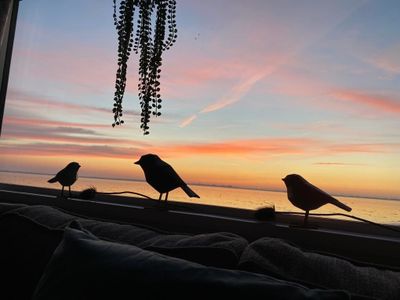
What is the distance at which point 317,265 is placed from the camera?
744 mm

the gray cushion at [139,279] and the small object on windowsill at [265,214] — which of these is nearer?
the gray cushion at [139,279]

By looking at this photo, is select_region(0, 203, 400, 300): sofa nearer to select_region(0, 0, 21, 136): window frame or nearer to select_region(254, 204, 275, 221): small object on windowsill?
select_region(254, 204, 275, 221): small object on windowsill

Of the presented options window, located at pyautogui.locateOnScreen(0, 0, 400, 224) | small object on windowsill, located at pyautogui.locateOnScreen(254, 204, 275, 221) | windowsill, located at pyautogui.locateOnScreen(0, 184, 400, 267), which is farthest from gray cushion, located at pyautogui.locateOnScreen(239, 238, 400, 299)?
Answer: window, located at pyautogui.locateOnScreen(0, 0, 400, 224)

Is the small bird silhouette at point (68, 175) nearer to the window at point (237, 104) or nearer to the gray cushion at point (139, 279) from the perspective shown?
the window at point (237, 104)

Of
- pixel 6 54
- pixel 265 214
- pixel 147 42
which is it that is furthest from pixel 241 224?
pixel 6 54

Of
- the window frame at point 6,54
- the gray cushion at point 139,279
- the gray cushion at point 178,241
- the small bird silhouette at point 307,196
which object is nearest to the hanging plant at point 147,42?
the gray cushion at point 178,241

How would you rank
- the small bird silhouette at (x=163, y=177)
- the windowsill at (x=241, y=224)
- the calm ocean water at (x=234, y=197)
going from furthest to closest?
the small bird silhouette at (x=163, y=177) < the calm ocean water at (x=234, y=197) < the windowsill at (x=241, y=224)

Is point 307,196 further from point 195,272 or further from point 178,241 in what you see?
point 195,272

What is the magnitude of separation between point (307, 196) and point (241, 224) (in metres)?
0.23

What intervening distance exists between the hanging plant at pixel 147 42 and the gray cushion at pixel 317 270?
861 millimetres

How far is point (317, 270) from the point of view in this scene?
732mm

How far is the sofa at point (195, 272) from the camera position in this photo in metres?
0.62

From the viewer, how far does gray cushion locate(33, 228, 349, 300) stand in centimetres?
60

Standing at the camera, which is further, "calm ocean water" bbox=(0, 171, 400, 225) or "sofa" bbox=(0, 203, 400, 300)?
"calm ocean water" bbox=(0, 171, 400, 225)
